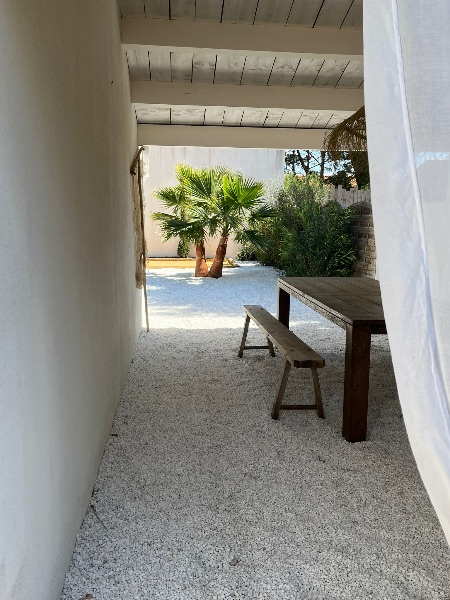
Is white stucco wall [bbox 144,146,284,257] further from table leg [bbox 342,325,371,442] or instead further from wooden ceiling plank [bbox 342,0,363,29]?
table leg [bbox 342,325,371,442]

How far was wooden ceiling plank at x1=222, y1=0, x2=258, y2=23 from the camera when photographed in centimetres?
433

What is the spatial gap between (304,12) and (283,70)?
984mm

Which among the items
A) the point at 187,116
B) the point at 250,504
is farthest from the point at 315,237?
the point at 250,504

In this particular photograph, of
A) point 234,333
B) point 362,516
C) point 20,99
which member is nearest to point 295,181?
point 234,333

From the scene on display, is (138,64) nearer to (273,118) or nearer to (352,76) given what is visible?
(273,118)

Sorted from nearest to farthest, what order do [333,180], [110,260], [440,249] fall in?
1. [440,249]
2. [110,260]
3. [333,180]

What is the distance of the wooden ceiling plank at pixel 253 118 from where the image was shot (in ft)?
20.8

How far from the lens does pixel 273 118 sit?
6488mm

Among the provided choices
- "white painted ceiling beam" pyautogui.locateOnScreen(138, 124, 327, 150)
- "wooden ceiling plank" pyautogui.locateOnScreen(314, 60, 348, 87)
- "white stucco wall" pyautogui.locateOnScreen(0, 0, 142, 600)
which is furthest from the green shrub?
"white stucco wall" pyautogui.locateOnScreen(0, 0, 142, 600)

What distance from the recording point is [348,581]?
A: 2.12 meters

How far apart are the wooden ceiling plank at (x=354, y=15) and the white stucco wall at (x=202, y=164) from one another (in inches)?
418

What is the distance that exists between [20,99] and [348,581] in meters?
1.89

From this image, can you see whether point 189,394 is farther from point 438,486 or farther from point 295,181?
point 295,181

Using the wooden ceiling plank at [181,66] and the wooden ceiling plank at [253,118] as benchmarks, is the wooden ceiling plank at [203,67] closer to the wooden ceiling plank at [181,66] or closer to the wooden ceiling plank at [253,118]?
the wooden ceiling plank at [181,66]
